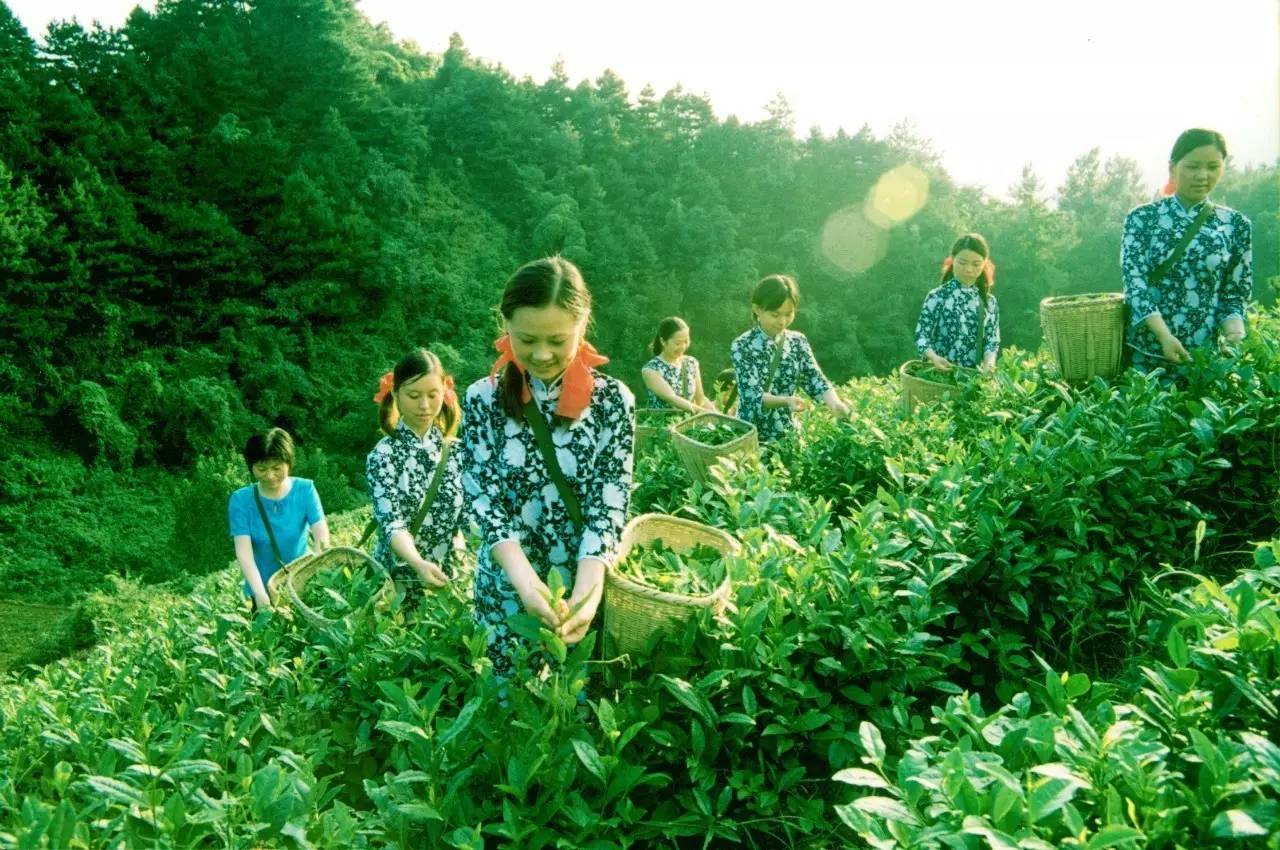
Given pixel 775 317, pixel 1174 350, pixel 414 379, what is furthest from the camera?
pixel 775 317

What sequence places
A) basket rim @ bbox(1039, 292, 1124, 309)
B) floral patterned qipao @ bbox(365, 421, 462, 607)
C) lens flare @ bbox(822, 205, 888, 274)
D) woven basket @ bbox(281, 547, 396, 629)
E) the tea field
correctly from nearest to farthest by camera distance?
the tea field
woven basket @ bbox(281, 547, 396, 629)
floral patterned qipao @ bbox(365, 421, 462, 607)
basket rim @ bbox(1039, 292, 1124, 309)
lens flare @ bbox(822, 205, 888, 274)

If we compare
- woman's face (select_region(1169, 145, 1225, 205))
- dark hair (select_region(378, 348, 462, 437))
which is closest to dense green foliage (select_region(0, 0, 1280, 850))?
woman's face (select_region(1169, 145, 1225, 205))

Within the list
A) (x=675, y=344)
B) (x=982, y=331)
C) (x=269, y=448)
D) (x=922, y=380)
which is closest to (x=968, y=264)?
(x=982, y=331)

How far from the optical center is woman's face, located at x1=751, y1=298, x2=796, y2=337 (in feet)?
15.5

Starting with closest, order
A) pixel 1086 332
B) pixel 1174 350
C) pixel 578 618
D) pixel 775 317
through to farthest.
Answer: pixel 578 618
pixel 1174 350
pixel 1086 332
pixel 775 317

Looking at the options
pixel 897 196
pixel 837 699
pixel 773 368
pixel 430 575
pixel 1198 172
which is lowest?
pixel 837 699

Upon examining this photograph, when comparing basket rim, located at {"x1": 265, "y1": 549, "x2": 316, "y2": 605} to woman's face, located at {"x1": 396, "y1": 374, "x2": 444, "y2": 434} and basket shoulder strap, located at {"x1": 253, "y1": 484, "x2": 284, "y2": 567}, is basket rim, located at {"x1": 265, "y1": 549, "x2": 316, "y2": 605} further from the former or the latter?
basket shoulder strap, located at {"x1": 253, "y1": 484, "x2": 284, "y2": 567}

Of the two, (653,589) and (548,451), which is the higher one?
(548,451)

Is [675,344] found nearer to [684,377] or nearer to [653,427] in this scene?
[684,377]

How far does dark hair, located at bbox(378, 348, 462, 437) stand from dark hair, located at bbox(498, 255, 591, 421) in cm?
103

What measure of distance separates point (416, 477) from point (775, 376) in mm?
2305

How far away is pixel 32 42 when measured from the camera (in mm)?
27000

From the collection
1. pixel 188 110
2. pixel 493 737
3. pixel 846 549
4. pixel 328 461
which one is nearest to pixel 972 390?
pixel 846 549

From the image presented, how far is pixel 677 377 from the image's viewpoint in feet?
20.9
